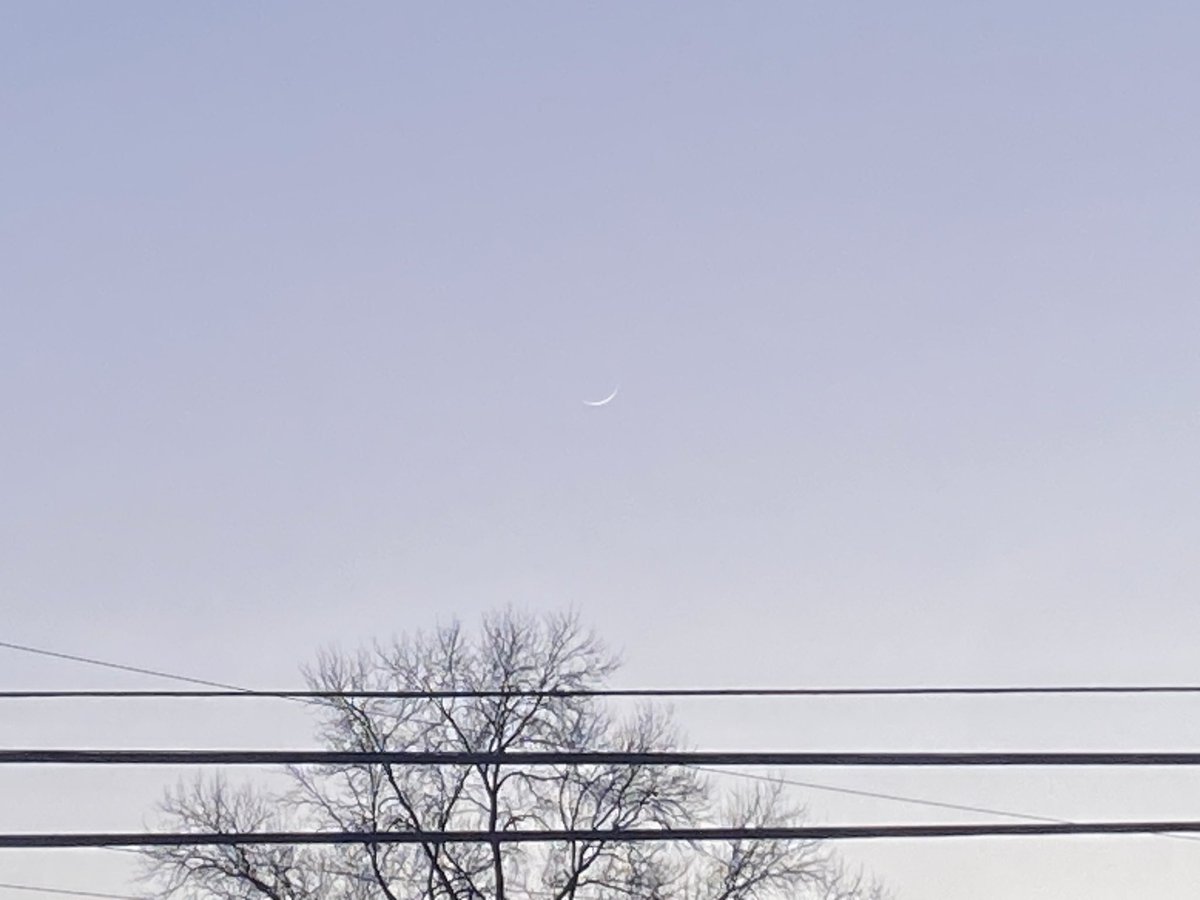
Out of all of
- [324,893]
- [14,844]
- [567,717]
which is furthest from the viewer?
[324,893]

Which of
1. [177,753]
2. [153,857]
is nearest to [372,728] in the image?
[153,857]

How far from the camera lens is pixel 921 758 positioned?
1170 cm

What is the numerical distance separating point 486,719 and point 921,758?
18.3 metres

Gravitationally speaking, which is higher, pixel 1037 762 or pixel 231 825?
pixel 231 825

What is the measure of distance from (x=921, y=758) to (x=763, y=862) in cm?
1823

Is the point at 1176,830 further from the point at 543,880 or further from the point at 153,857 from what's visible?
the point at 543,880

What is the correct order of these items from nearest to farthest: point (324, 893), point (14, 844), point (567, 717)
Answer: point (14, 844) → point (567, 717) → point (324, 893)

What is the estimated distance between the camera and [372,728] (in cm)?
2467

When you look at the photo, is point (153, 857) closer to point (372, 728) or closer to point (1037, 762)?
point (372, 728)

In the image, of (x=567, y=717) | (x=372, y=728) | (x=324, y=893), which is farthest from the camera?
(x=324, y=893)

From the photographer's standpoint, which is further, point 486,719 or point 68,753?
point 486,719

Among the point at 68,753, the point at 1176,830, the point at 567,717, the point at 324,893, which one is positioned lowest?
the point at 1176,830

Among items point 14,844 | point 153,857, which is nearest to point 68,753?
point 14,844

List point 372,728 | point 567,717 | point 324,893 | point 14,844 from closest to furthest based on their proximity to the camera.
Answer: point 14,844, point 372,728, point 567,717, point 324,893
